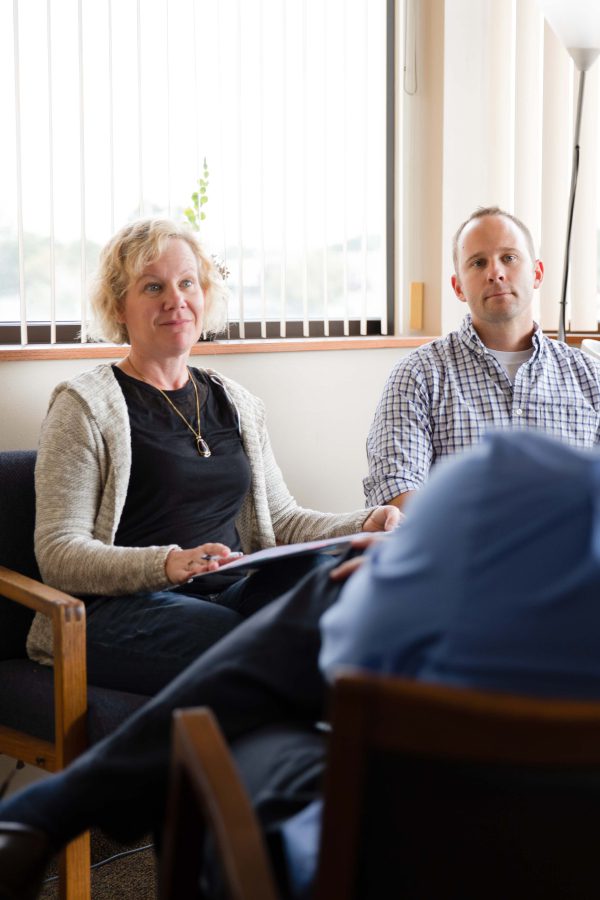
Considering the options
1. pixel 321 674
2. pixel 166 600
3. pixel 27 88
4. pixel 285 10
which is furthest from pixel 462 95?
pixel 321 674

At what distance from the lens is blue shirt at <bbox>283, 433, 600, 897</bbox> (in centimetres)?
94

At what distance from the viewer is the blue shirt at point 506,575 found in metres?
0.94

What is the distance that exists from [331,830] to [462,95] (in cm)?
277

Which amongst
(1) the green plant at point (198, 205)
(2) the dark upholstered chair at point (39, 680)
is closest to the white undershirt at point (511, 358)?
(1) the green plant at point (198, 205)

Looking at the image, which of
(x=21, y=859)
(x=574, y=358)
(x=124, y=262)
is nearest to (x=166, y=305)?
(x=124, y=262)

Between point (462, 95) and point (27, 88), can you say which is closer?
point (27, 88)

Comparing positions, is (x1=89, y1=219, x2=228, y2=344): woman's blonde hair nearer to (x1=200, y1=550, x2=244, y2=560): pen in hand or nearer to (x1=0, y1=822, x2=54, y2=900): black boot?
(x1=200, y1=550, x2=244, y2=560): pen in hand

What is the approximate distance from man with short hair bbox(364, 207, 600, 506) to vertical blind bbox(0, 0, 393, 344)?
56cm

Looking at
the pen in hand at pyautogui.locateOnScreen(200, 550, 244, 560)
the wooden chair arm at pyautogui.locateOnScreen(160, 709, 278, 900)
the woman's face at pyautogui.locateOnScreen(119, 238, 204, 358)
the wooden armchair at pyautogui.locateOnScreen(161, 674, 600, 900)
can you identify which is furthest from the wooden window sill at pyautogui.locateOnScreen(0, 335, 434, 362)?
the wooden armchair at pyautogui.locateOnScreen(161, 674, 600, 900)

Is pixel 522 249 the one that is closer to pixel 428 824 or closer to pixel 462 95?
pixel 462 95

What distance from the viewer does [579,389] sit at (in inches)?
106

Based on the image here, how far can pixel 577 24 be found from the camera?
9.64 ft

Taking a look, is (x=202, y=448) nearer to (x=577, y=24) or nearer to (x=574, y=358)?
(x=574, y=358)

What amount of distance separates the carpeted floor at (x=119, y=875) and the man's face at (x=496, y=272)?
149 cm
